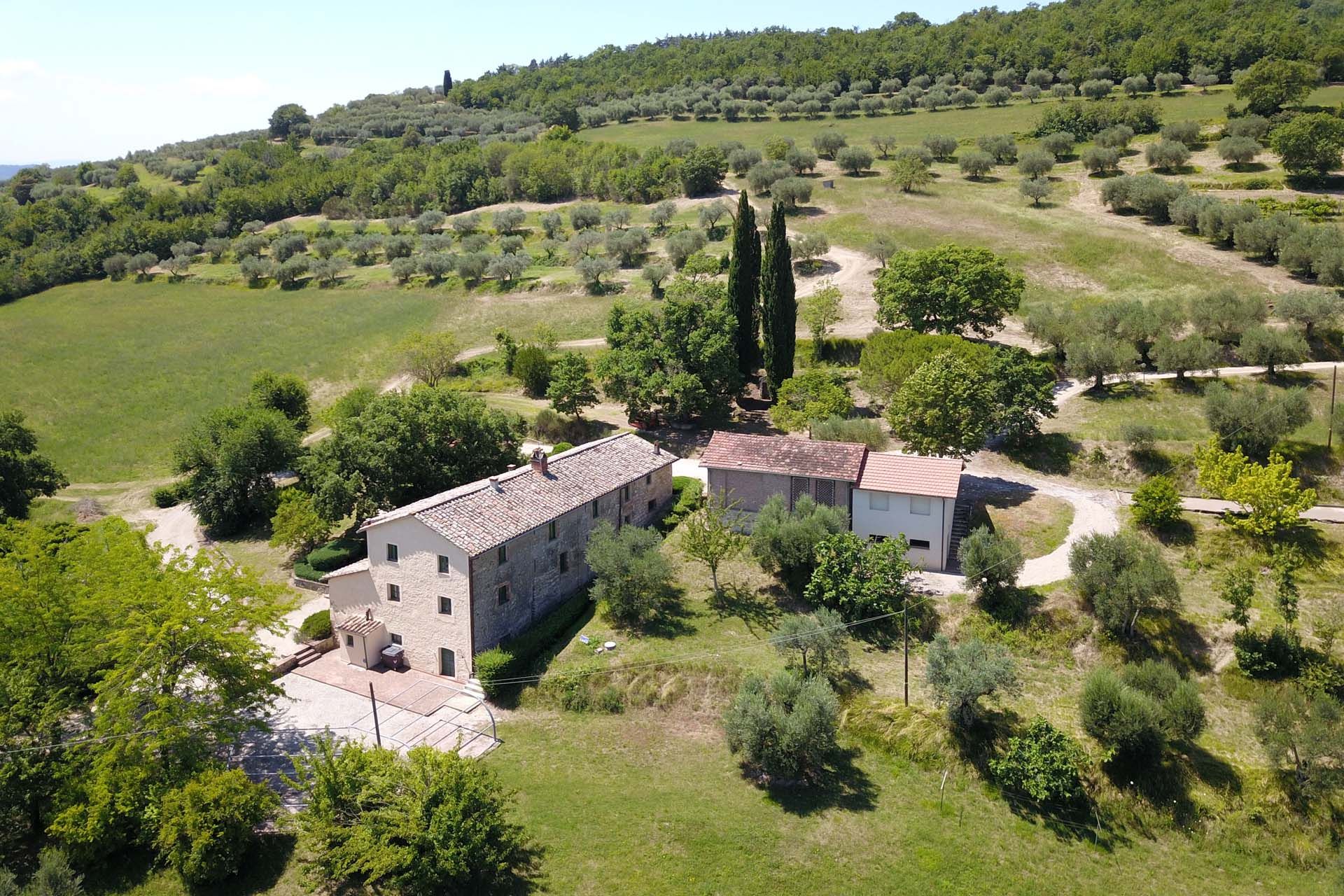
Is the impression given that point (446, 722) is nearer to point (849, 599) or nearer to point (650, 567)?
point (650, 567)

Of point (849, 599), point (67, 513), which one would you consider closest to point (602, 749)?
point (849, 599)

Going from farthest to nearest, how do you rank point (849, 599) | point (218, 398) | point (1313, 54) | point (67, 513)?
point (1313, 54) < point (218, 398) < point (67, 513) < point (849, 599)

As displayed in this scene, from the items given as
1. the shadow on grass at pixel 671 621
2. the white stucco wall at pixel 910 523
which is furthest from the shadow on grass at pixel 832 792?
the white stucco wall at pixel 910 523

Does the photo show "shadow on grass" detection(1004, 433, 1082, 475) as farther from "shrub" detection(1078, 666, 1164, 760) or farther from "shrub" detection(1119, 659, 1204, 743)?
"shrub" detection(1078, 666, 1164, 760)

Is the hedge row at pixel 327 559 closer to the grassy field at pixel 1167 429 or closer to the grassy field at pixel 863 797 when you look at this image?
the grassy field at pixel 863 797

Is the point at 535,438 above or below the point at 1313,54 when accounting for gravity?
below

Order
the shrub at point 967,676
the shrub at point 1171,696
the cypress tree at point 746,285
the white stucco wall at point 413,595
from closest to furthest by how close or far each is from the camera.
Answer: the shrub at point 1171,696 → the shrub at point 967,676 → the white stucco wall at point 413,595 → the cypress tree at point 746,285

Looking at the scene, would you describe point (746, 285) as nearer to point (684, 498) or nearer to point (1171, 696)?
point (684, 498)
